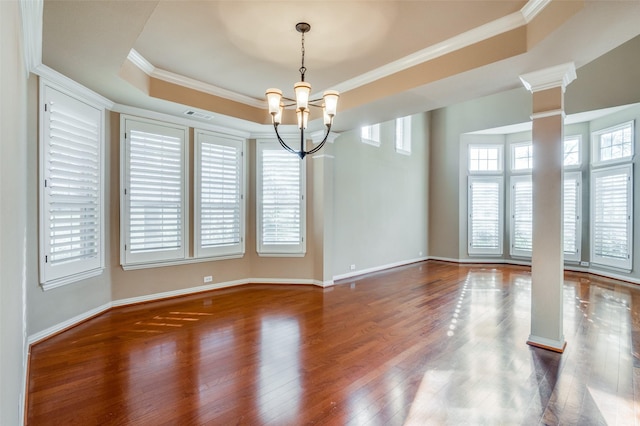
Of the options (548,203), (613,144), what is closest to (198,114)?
(548,203)

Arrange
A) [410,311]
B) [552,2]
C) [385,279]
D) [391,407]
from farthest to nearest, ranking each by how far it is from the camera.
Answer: [385,279] → [410,311] → [552,2] → [391,407]

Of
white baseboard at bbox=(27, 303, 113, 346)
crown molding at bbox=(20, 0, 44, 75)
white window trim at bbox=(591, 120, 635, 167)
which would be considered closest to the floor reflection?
white baseboard at bbox=(27, 303, 113, 346)

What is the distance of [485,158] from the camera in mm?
8188

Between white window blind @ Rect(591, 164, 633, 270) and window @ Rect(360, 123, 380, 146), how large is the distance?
464cm

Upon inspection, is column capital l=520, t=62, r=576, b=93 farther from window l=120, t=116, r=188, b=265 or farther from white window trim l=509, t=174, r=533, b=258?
white window trim l=509, t=174, r=533, b=258

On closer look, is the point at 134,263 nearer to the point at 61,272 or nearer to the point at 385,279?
the point at 61,272

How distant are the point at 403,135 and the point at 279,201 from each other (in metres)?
4.02

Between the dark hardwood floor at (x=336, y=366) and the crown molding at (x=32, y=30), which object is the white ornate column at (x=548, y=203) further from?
the crown molding at (x=32, y=30)

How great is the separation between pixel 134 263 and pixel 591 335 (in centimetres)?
567

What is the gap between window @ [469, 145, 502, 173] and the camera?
Answer: 26.5 ft

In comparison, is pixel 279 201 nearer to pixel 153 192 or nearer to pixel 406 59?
pixel 153 192

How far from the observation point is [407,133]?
8.00 metres

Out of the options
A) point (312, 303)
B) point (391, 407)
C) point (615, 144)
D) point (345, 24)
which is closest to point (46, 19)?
point (345, 24)

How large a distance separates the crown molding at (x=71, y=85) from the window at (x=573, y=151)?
8875 mm
